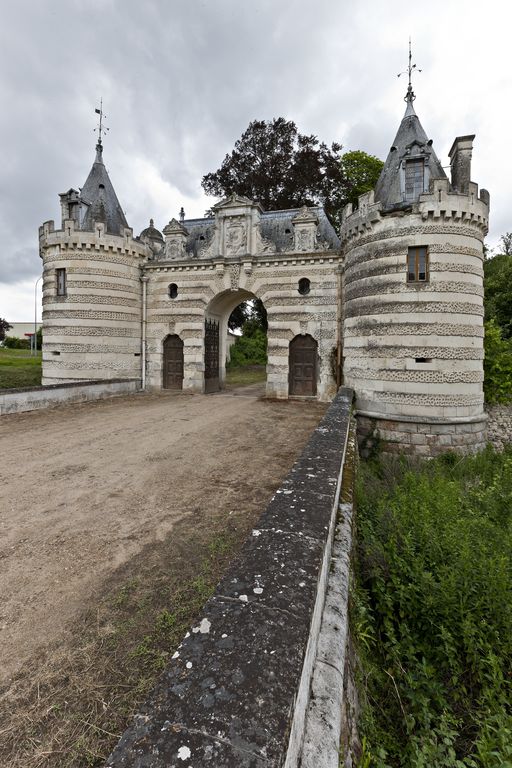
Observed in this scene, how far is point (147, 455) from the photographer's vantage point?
6.62 m

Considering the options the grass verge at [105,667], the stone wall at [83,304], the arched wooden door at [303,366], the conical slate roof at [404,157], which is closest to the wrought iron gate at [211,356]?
the stone wall at [83,304]

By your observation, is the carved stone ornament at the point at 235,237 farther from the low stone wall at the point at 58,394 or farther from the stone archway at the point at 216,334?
the low stone wall at the point at 58,394

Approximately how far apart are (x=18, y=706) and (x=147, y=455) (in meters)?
4.76

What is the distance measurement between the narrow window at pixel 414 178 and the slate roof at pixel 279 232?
319cm

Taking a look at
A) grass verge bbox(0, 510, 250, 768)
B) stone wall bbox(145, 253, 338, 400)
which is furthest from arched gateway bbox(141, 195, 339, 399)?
grass verge bbox(0, 510, 250, 768)

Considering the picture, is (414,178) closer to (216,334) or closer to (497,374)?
(497,374)

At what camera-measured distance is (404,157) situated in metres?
12.4

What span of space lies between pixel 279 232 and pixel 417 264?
650cm

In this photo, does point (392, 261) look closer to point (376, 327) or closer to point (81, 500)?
point (376, 327)

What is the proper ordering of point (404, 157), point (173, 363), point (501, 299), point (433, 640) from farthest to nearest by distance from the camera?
1. point (501, 299)
2. point (173, 363)
3. point (404, 157)
4. point (433, 640)

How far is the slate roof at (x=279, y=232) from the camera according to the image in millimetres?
15492

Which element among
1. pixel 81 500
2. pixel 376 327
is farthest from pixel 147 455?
pixel 376 327

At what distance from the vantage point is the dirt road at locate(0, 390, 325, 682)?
2.79m

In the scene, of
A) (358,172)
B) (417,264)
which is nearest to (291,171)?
(358,172)
